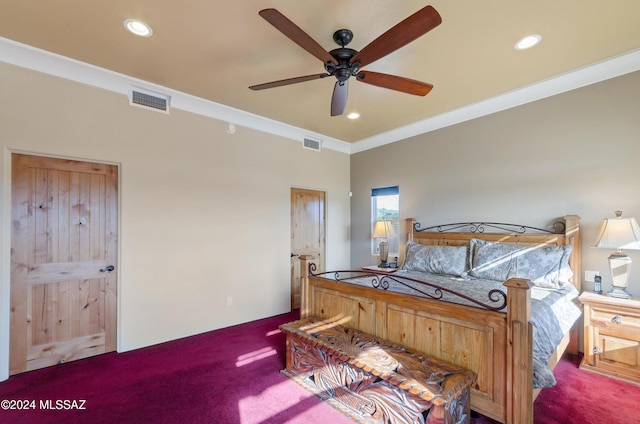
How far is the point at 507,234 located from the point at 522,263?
59 cm

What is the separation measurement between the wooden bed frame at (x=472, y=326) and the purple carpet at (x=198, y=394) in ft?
1.11

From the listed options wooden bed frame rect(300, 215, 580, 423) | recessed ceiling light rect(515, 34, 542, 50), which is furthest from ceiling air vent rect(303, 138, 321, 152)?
recessed ceiling light rect(515, 34, 542, 50)

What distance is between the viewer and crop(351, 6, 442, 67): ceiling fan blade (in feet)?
5.45

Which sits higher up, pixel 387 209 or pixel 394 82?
pixel 394 82

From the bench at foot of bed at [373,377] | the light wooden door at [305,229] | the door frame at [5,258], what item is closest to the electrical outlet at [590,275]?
the bench at foot of bed at [373,377]

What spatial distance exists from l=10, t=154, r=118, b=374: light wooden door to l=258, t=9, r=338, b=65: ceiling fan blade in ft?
8.28

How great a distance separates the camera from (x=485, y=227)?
3.76 m

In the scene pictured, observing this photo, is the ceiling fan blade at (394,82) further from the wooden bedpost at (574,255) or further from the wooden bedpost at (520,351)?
the wooden bedpost at (574,255)

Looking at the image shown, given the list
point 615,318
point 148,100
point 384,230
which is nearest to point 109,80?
point 148,100

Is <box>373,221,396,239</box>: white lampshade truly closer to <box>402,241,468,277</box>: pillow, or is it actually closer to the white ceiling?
<box>402,241,468,277</box>: pillow

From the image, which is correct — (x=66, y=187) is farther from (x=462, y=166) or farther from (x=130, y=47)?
(x=462, y=166)

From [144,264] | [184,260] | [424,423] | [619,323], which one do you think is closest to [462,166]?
[619,323]

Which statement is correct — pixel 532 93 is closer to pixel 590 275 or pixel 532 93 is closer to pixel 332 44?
pixel 590 275

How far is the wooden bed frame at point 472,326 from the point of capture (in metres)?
1.70
